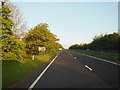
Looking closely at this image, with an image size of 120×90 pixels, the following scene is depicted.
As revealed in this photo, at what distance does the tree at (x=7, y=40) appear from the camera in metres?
8.99

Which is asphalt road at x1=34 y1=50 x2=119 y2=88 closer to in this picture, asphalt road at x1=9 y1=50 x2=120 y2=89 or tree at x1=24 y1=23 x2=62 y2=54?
asphalt road at x1=9 y1=50 x2=120 y2=89

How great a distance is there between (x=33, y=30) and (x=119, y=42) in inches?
867

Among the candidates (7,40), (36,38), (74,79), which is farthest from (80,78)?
(36,38)

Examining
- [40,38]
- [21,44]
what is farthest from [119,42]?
[21,44]

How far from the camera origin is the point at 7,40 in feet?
29.8

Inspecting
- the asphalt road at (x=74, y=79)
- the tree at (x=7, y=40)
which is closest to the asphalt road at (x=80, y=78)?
the asphalt road at (x=74, y=79)

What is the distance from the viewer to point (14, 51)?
9609 mm

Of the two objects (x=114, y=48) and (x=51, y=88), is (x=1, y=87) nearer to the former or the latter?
(x=51, y=88)

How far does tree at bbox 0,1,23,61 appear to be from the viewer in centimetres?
899

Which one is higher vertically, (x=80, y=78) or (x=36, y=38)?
(x=36, y=38)

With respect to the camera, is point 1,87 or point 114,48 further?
point 114,48

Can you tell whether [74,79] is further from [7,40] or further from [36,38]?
[36,38]

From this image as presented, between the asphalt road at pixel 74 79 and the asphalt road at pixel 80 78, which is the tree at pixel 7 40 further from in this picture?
the asphalt road at pixel 80 78

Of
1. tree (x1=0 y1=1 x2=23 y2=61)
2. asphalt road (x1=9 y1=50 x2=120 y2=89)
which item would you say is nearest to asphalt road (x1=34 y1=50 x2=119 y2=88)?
asphalt road (x1=9 y1=50 x2=120 y2=89)
